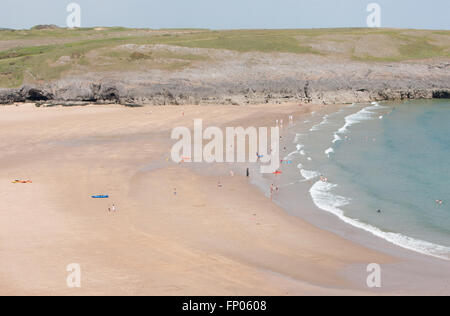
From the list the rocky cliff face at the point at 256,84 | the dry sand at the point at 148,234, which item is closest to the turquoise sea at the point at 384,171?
the dry sand at the point at 148,234

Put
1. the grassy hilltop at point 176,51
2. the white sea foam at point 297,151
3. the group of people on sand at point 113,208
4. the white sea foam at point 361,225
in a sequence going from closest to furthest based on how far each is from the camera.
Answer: the white sea foam at point 361,225
the group of people on sand at point 113,208
the white sea foam at point 297,151
the grassy hilltop at point 176,51

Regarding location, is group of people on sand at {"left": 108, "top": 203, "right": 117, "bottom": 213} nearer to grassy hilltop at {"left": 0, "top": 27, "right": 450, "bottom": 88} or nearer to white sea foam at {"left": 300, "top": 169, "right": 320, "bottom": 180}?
white sea foam at {"left": 300, "top": 169, "right": 320, "bottom": 180}

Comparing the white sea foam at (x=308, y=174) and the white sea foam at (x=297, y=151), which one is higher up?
the white sea foam at (x=297, y=151)

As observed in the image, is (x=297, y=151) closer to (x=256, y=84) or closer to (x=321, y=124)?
(x=321, y=124)

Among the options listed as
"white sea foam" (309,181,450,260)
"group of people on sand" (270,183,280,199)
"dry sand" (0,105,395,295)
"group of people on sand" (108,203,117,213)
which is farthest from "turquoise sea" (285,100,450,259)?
"group of people on sand" (108,203,117,213)

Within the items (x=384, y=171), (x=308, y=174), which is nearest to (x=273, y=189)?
(x=308, y=174)

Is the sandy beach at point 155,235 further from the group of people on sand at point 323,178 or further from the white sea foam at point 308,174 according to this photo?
the group of people on sand at point 323,178
